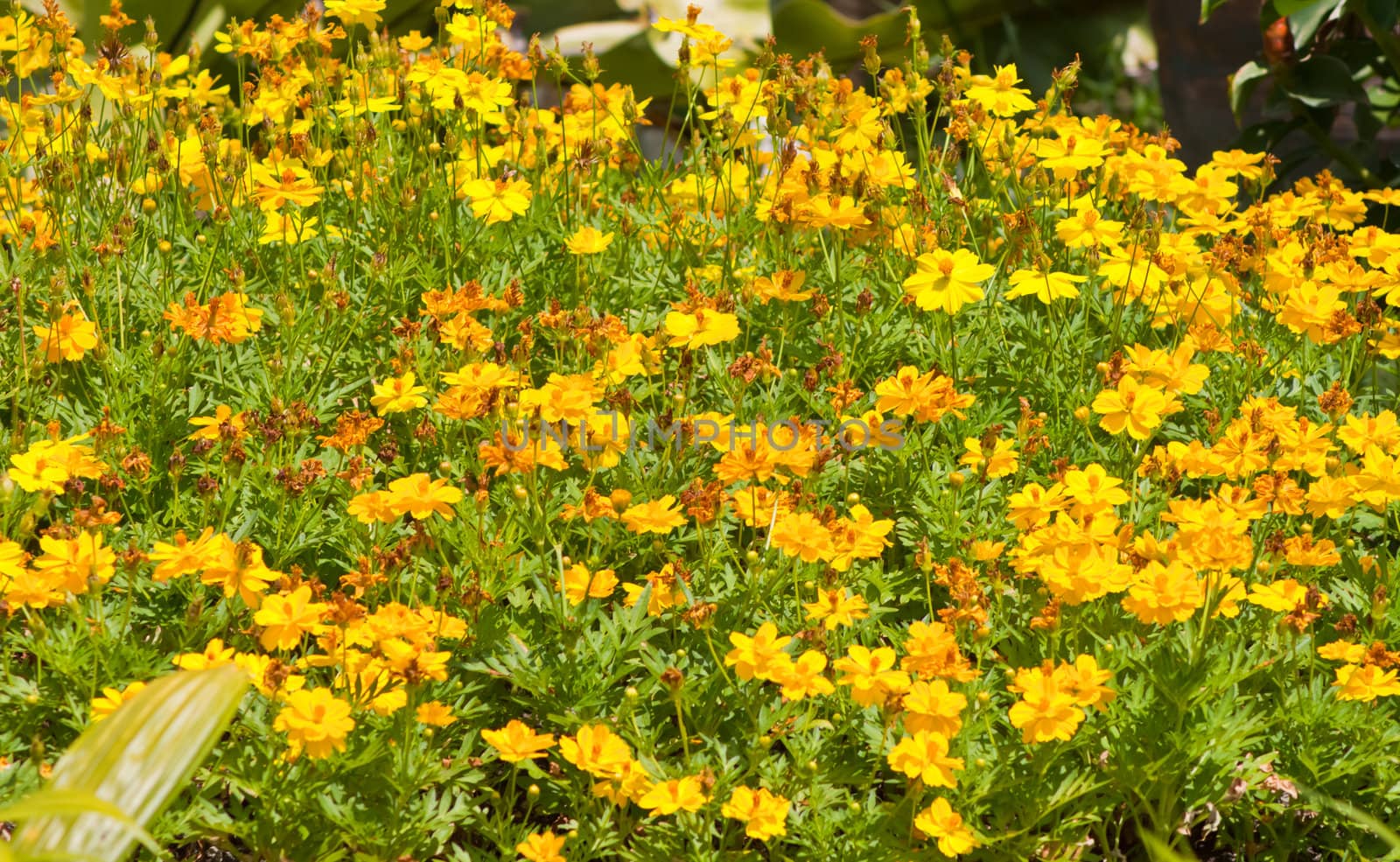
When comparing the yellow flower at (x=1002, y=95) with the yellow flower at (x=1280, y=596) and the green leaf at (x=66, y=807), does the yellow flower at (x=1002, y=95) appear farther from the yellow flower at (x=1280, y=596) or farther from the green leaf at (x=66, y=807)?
the green leaf at (x=66, y=807)

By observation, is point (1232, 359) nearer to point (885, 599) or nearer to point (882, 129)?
point (882, 129)

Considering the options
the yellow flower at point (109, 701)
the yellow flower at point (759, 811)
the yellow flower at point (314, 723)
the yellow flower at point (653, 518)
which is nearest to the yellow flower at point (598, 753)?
the yellow flower at point (759, 811)

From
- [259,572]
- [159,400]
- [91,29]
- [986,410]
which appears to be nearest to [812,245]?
[986,410]

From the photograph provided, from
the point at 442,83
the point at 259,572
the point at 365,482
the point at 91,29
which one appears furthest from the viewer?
the point at 91,29

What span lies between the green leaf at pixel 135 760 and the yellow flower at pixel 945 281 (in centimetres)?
127

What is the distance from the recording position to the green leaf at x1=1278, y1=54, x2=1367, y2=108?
4.10m

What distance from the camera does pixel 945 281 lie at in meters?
2.36

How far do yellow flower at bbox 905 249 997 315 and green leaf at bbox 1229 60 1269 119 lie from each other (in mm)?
2117

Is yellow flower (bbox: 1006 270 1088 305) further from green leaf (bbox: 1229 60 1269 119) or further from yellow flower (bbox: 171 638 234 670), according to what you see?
green leaf (bbox: 1229 60 1269 119)

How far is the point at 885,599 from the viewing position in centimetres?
214

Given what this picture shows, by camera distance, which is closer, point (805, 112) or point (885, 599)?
A: point (885, 599)

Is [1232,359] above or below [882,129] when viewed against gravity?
below

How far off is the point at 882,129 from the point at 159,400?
1.36m

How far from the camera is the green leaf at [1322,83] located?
4098mm
